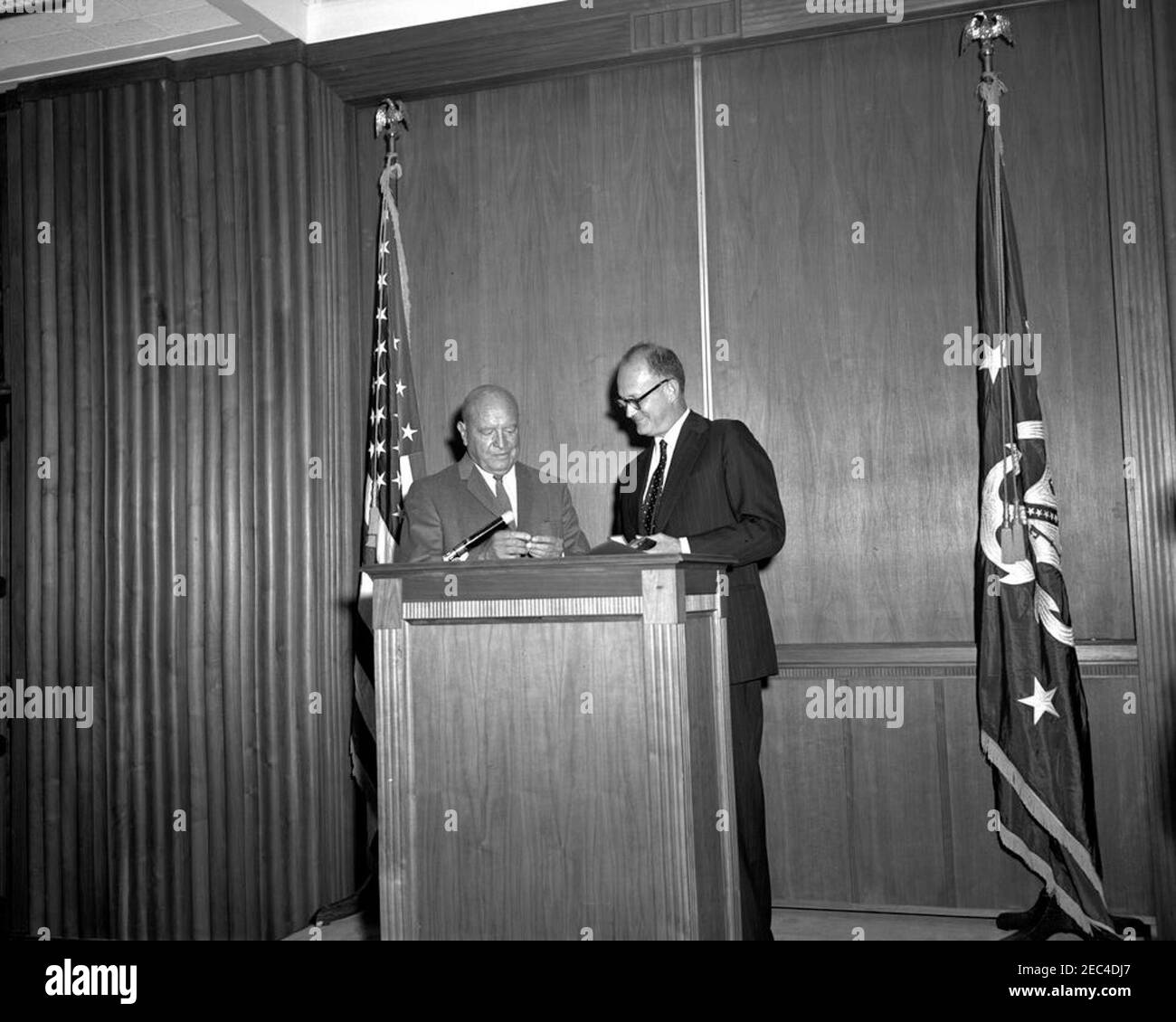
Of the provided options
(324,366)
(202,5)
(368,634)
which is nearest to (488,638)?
(368,634)

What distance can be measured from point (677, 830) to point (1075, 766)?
193 cm

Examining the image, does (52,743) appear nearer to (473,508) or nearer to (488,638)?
(473,508)

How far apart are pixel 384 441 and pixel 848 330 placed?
1.86 m

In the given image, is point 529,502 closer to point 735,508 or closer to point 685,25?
point 735,508

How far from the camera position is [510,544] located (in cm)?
296

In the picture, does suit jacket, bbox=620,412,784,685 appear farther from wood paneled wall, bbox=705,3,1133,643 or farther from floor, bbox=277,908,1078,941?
floor, bbox=277,908,1078,941

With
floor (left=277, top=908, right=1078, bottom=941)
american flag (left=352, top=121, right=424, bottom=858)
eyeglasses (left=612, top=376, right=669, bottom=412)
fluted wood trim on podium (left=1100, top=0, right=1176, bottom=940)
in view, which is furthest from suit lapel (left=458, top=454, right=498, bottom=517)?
fluted wood trim on podium (left=1100, top=0, right=1176, bottom=940)

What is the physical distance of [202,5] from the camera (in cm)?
439

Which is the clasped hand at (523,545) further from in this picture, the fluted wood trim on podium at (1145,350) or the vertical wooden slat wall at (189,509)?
the fluted wood trim on podium at (1145,350)

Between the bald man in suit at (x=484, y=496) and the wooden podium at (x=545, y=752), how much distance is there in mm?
943

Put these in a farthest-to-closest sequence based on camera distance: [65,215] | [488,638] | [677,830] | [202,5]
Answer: [65,215] → [202,5] → [488,638] → [677,830]

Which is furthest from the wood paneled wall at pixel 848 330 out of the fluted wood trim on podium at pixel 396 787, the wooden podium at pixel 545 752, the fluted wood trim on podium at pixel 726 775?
the fluted wood trim on podium at pixel 396 787

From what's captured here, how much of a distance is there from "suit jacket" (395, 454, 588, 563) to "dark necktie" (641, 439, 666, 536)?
25 centimetres

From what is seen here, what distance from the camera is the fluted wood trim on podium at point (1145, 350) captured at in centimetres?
375
